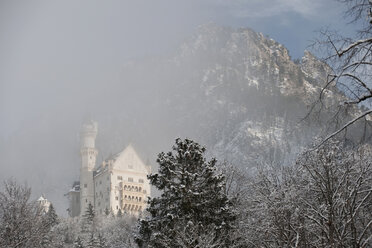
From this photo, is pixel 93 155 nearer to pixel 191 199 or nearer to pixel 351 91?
pixel 191 199

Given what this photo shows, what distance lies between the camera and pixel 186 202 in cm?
2836

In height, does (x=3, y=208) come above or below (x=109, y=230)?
below

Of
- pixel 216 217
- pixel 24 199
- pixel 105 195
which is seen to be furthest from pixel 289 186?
pixel 105 195

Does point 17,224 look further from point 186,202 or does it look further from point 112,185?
point 112,185

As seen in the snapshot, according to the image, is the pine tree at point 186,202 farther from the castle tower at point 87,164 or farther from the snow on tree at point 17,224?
the castle tower at point 87,164

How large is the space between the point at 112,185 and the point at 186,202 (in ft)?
378

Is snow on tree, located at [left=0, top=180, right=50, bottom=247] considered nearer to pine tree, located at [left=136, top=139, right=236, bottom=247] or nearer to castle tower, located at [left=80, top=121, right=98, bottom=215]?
pine tree, located at [left=136, top=139, right=236, bottom=247]

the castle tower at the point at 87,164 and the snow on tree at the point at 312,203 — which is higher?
the castle tower at the point at 87,164

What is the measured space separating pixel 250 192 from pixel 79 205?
118 meters

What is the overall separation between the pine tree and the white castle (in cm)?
10590

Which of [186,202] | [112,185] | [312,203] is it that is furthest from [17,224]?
[112,185]

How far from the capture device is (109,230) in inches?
4092

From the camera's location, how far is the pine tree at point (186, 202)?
92.4 feet

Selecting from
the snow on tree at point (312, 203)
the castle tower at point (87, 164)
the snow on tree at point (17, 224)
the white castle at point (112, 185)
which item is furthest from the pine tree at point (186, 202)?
the castle tower at point (87, 164)
